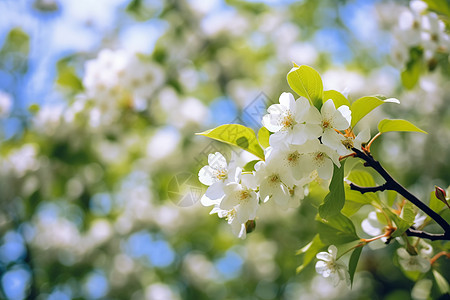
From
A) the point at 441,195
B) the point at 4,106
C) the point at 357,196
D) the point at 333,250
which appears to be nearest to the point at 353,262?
the point at 333,250

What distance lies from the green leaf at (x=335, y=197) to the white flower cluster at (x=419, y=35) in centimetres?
112

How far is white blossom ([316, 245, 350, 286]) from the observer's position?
0.96 metres

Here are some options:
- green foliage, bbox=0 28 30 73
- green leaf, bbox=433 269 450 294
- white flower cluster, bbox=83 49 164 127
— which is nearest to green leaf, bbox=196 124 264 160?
green leaf, bbox=433 269 450 294

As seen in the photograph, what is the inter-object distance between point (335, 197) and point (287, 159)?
0.46ft

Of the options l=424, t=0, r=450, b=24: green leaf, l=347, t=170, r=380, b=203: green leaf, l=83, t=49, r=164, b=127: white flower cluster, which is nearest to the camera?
l=347, t=170, r=380, b=203: green leaf

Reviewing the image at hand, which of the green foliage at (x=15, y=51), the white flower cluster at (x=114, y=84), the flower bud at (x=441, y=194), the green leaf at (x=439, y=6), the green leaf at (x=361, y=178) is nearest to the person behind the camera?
the flower bud at (x=441, y=194)

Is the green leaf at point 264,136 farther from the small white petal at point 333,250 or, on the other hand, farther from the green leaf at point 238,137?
the small white petal at point 333,250

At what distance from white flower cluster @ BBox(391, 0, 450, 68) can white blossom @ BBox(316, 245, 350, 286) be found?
114 centimetres

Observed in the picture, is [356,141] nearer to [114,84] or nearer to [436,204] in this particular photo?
[436,204]

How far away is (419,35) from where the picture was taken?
5.51ft

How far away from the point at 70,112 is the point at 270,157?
7.69ft

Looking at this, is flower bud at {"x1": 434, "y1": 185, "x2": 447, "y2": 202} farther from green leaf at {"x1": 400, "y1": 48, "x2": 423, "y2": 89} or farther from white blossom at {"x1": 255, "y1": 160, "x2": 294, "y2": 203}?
green leaf at {"x1": 400, "y1": 48, "x2": 423, "y2": 89}

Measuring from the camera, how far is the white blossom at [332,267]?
0.96 meters

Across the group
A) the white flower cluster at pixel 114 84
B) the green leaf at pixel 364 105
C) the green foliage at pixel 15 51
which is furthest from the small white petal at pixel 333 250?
the green foliage at pixel 15 51
